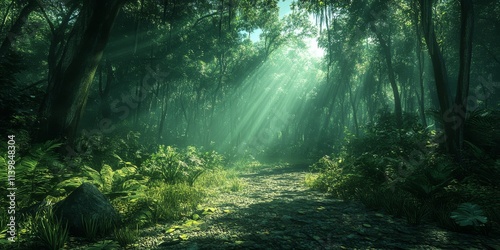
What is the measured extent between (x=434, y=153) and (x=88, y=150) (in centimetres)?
1111

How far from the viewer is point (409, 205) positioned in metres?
4.84

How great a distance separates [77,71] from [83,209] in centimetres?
460

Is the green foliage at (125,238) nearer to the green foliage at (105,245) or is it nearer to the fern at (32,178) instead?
the green foliage at (105,245)

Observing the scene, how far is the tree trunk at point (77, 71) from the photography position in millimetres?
Result: 6650

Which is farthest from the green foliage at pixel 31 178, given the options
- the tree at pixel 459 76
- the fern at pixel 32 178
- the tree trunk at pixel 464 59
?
the tree trunk at pixel 464 59

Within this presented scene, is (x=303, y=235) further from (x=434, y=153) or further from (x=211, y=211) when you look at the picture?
(x=434, y=153)

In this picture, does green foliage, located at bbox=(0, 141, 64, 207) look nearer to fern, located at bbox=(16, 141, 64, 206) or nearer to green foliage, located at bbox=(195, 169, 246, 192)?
fern, located at bbox=(16, 141, 64, 206)

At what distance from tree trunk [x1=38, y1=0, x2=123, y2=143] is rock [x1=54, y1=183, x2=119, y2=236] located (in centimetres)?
363

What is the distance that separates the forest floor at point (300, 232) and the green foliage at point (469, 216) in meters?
0.20

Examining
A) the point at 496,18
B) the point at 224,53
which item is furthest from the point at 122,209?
the point at 496,18

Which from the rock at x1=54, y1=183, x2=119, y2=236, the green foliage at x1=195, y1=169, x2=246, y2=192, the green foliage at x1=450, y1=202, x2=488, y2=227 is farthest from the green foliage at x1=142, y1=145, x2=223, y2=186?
the green foliage at x1=450, y1=202, x2=488, y2=227

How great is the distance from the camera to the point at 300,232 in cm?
406

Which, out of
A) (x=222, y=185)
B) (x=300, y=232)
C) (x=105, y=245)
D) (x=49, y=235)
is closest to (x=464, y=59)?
(x=300, y=232)

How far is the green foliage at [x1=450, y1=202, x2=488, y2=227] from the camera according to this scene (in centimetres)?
374
